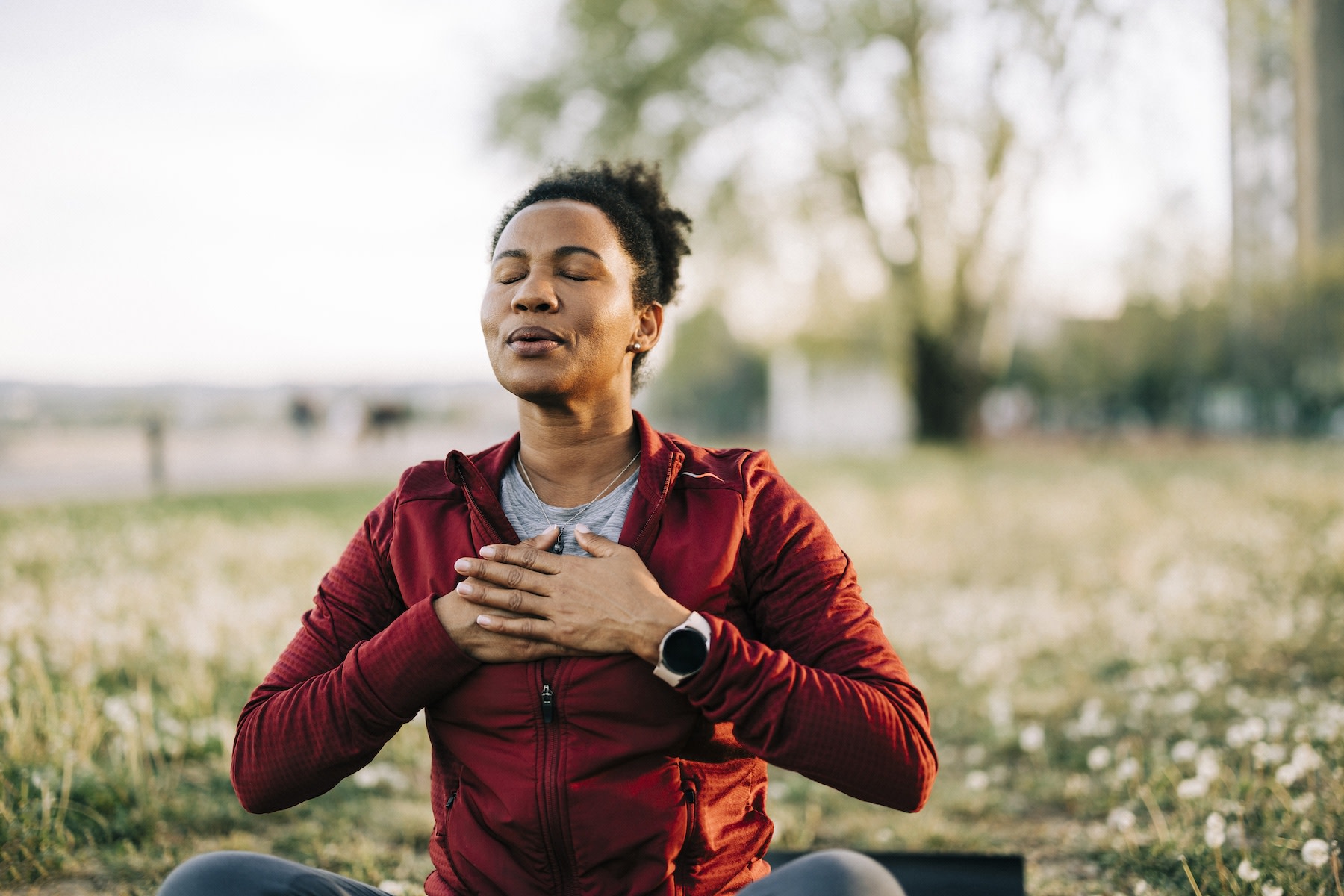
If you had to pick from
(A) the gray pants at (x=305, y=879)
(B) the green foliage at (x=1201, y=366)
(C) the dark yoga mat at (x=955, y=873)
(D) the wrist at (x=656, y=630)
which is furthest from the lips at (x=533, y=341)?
(B) the green foliage at (x=1201, y=366)

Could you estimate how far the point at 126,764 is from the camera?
13.0ft

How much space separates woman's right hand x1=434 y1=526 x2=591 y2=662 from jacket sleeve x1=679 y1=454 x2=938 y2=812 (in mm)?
287

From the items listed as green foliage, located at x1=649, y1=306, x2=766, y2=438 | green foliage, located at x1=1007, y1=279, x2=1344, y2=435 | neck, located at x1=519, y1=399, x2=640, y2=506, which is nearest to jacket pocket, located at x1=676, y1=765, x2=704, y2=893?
neck, located at x1=519, y1=399, x2=640, y2=506

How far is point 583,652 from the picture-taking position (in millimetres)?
1996

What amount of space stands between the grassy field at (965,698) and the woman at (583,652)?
145 centimetres

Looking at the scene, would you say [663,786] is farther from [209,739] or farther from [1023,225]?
[1023,225]

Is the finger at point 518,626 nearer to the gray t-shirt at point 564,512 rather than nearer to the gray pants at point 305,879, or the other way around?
the gray t-shirt at point 564,512

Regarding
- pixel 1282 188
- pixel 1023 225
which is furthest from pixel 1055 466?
pixel 1282 188

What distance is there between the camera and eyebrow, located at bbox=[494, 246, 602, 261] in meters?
2.25

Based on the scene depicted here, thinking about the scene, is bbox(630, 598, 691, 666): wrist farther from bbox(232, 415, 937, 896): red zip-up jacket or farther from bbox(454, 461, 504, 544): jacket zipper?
bbox(454, 461, 504, 544): jacket zipper

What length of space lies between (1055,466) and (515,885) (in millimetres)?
16854

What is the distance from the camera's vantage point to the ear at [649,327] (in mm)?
2486

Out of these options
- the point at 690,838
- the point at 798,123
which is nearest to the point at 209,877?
the point at 690,838

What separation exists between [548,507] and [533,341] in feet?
1.27
